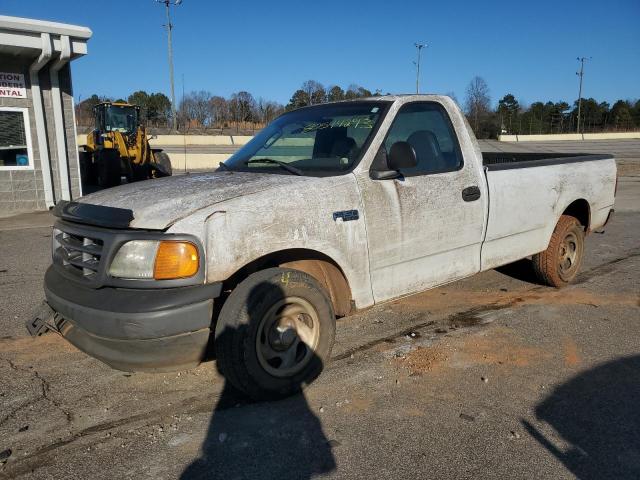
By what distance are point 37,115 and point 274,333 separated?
1119 centimetres

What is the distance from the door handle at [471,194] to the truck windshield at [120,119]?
1640 centimetres

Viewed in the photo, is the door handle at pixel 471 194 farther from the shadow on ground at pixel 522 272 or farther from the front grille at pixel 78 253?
the front grille at pixel 78 253

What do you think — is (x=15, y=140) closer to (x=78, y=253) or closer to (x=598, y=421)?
(x=78, y=253)

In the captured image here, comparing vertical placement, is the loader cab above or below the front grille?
above

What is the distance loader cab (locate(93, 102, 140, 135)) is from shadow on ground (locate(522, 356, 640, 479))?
56.7 ft

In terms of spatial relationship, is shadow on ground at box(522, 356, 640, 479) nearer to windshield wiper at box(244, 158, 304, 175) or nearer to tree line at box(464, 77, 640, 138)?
windshield wiper at box(244, 158, 304, 175)

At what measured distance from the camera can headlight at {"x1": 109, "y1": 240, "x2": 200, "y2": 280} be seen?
2.91 meters

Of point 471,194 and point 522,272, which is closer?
point 471,194

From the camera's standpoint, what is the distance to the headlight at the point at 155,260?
9.55 feet

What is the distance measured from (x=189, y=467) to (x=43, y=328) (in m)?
1.66

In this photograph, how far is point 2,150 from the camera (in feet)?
39.3

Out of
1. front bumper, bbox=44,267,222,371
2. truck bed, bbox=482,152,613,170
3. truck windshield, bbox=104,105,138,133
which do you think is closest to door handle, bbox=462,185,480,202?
truck bed, bbox=482,152,613,170

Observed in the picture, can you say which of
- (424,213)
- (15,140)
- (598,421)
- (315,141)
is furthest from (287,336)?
(15,140)

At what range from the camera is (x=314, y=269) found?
376cm
